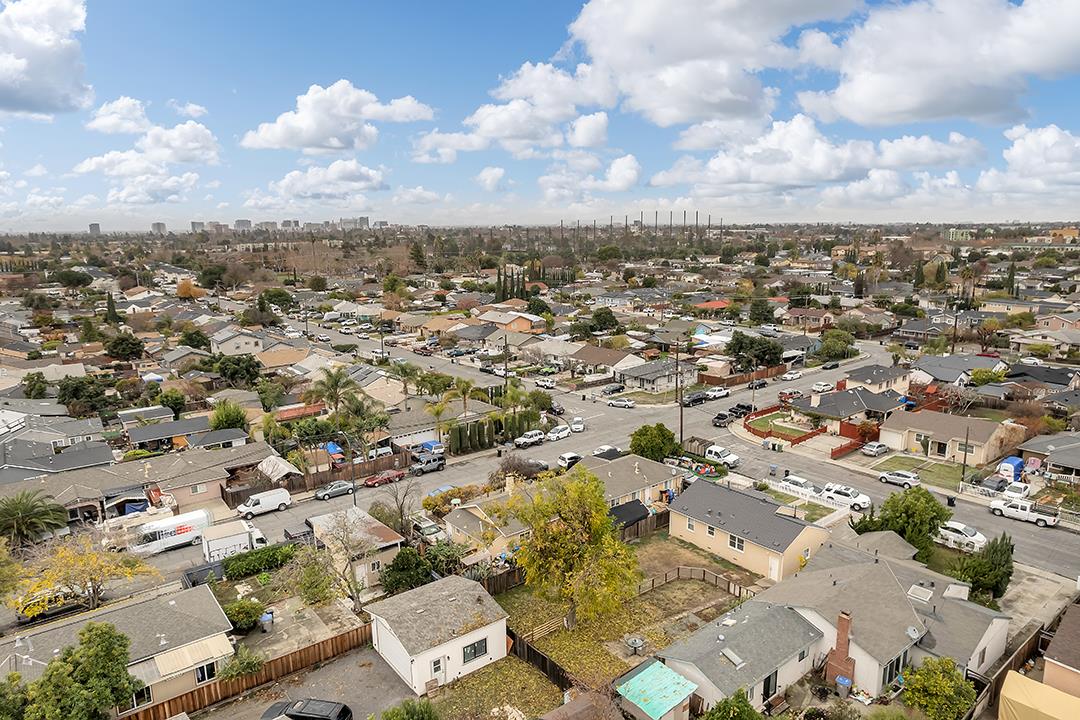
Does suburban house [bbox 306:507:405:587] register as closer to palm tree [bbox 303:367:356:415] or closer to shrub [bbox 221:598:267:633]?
shrub [bbox 221:598:267:633]

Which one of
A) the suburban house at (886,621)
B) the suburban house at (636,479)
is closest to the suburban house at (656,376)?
the suburban house at (636,479)

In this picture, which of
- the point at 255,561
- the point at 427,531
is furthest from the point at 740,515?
the point at 255,561

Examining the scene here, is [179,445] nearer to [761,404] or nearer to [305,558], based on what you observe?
[305,558]

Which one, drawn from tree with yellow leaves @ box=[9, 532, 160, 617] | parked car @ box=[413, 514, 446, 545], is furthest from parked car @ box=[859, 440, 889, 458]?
tree with yellow leaves @ box=[9, 532, 160, 617]

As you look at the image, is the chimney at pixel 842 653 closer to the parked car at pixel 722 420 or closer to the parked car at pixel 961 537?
the parked car at pixel 961 537

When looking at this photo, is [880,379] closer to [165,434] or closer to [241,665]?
[241,665]

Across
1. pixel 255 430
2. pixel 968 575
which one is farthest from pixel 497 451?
pixel 968 575
